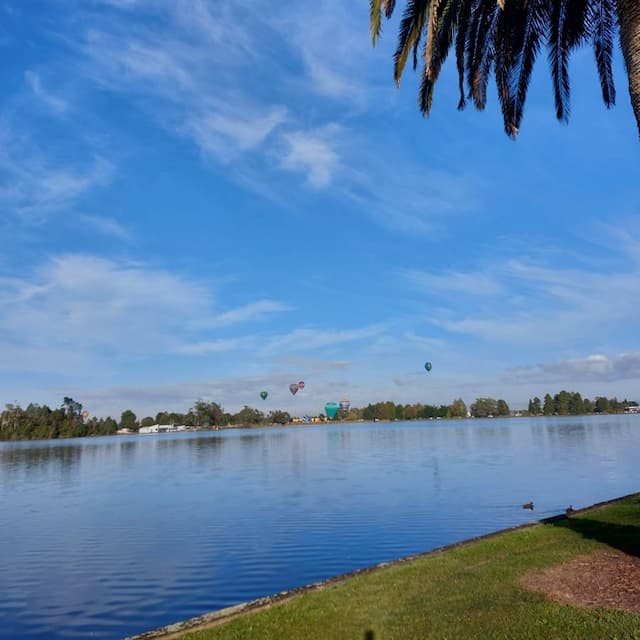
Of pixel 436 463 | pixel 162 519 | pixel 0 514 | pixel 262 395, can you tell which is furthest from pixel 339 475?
pixel 262 395

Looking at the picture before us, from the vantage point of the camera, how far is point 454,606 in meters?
9.05

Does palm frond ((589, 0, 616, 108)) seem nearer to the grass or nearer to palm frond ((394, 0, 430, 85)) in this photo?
palm frond ((394, 0, 430, 85))

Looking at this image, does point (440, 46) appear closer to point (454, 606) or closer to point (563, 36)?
point (563, 36)

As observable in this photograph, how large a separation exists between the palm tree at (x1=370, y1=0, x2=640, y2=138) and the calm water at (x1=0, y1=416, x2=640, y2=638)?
1441 centimetres

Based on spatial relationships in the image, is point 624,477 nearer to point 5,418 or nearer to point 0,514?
point 0,514

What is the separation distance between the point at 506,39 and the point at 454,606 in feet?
41.1

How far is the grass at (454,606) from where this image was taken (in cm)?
770

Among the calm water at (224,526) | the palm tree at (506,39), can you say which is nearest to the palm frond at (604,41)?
the palm tree at (506,39)

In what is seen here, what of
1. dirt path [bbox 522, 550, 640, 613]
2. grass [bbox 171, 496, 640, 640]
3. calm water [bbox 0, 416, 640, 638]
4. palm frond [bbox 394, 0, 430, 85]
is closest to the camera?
grass [bbox 171, 496, 640, 640]

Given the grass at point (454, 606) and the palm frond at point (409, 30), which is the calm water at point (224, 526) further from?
the palm frond at point (409, 30)

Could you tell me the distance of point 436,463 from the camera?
50.7 meters

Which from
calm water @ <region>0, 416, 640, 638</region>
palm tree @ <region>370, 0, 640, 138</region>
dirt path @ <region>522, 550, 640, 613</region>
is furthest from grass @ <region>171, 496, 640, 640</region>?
palm tree @ <region>370, 0, 640, 138</region>

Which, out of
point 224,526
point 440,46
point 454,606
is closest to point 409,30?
point 440,46

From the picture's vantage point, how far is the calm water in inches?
624
